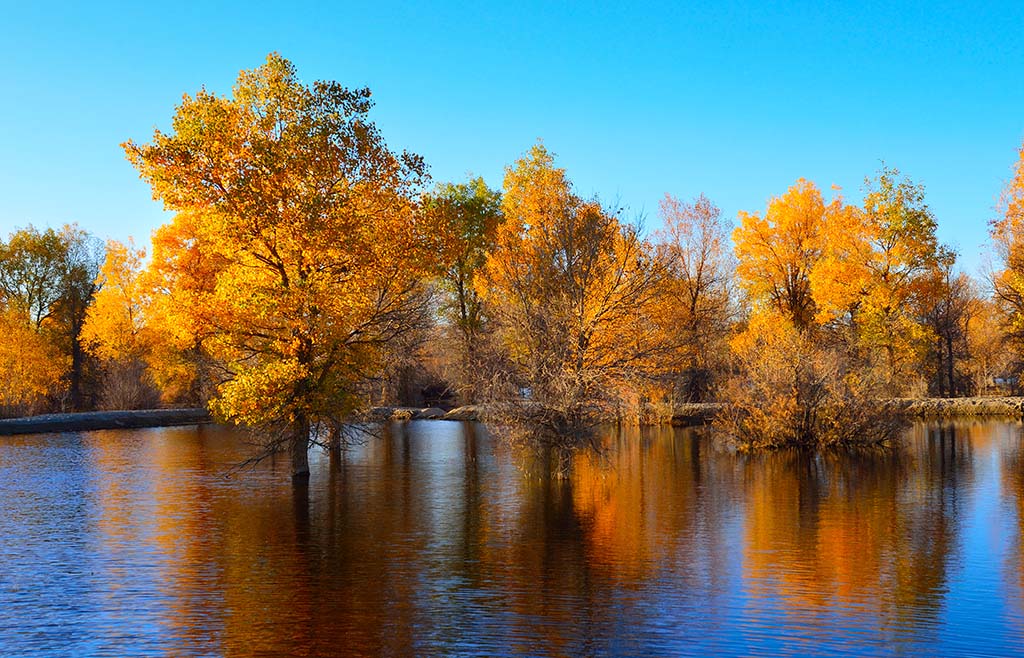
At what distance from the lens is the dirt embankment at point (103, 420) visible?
4741cm

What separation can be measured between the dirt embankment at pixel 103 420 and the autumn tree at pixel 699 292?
108ft

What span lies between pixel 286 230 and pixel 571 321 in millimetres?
9320

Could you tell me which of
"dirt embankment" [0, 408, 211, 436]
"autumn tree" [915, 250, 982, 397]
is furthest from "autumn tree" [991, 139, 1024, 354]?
"dirt embankment" [0, 408, 211, 436]

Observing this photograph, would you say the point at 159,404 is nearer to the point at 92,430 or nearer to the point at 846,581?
the point at 92,430

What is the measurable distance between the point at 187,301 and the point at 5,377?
1412 inches

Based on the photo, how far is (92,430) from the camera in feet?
164

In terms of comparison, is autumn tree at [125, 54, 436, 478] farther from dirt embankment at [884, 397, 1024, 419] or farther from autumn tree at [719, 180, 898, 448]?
dirt embankment at [884, 397, 1024, 419]

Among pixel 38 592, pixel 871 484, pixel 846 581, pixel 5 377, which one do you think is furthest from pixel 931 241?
pixel 5 377

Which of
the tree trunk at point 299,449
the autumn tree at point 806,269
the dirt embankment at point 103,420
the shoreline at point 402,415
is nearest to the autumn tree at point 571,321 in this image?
the tree trunk at point 299,449

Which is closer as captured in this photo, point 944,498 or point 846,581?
point 846,581

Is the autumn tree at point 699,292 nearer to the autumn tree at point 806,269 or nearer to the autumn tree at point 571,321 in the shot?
the autumn tree at point 806,269

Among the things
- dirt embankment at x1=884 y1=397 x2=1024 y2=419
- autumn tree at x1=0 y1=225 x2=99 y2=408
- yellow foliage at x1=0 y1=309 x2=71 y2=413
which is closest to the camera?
dirt embankment at x1=884 y1=397 x2=1024 y2=419

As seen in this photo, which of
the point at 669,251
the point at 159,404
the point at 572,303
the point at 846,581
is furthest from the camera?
the point at 159,404

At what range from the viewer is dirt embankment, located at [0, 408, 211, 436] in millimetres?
47406
